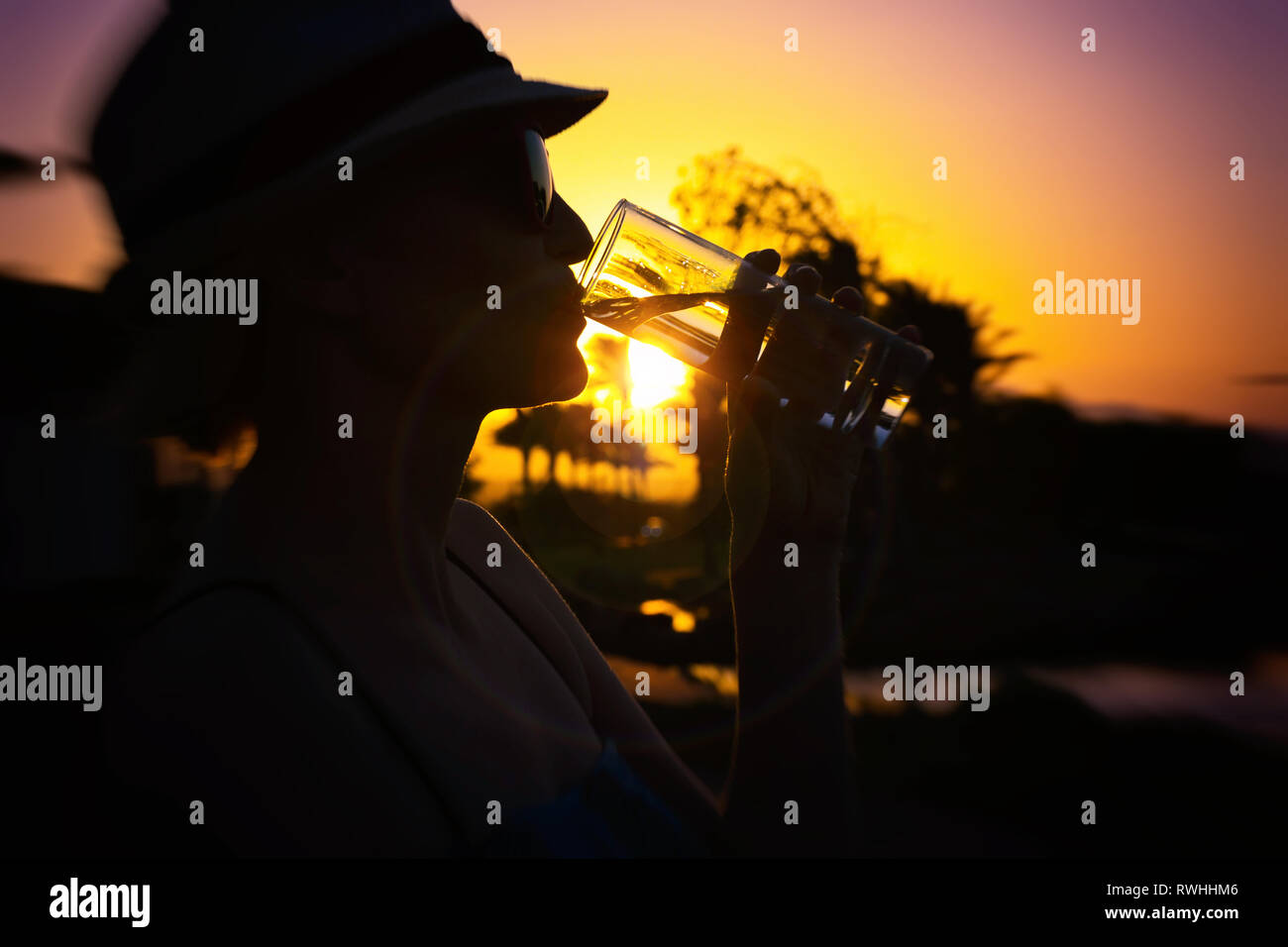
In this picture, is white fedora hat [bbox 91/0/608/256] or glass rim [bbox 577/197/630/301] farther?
glass rim [bbox 577/197/630/301]

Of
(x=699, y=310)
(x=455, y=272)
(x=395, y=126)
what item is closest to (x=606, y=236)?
(x=699, y=310)

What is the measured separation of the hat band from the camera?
1309 mm

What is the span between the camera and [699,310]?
2.42 metres

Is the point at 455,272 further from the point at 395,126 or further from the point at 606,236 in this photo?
the point at 606,236

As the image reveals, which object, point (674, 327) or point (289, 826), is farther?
point (674, 327)

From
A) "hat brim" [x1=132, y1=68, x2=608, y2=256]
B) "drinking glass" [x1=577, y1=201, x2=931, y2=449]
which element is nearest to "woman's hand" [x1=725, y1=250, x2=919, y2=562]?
"drinking glass" [x1=577, y1=201, x2=931, y2=449]

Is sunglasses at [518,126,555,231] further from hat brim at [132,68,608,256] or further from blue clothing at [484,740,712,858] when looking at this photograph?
blue clothing at [484,740,712,858]

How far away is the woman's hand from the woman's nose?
55 centimetres

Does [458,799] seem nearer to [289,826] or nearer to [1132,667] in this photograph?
[289,826]

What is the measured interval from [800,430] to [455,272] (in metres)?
1.03

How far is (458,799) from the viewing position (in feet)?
4.33

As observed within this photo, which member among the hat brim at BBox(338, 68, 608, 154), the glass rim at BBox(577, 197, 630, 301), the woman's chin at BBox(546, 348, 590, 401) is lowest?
the woman's chin at BBox(546, 348, 590, 401)

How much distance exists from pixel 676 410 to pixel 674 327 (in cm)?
42

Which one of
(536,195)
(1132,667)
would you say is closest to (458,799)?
(536,195)
